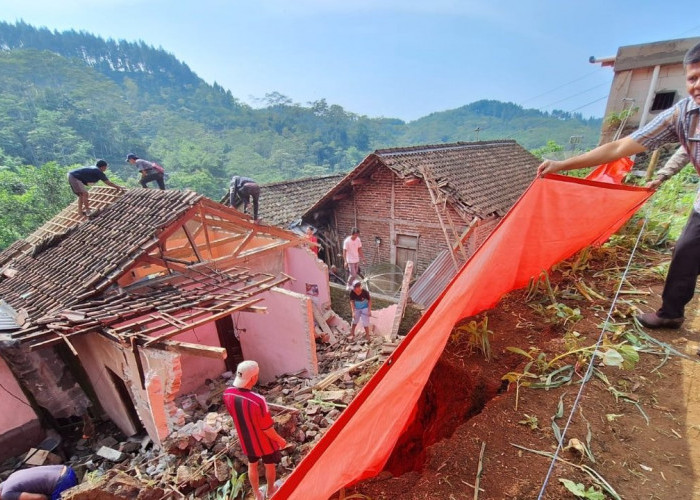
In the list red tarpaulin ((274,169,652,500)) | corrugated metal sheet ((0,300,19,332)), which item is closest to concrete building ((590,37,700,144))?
red tarpaulin ((274,169,652,500))

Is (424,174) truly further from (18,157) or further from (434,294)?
(18,157)

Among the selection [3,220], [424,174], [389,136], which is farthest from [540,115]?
[3,220]

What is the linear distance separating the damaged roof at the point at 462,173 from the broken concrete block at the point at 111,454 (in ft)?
30.4

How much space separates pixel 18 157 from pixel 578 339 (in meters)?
63.3

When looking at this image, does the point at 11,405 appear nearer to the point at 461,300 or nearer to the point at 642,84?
the point at 461,300

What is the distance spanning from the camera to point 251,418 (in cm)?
335

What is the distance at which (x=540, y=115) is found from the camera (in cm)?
10225

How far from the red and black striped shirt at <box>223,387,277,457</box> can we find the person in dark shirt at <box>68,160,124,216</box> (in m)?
8.29

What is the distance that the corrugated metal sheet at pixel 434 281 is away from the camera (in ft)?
30.8

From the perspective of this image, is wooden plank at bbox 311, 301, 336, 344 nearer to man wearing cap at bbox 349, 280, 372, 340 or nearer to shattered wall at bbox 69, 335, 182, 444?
man wearing cap at bbox 349, 280, 372, 340

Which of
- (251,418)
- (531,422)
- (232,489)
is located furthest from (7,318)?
(531,422)

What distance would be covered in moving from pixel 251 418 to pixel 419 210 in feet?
30.6

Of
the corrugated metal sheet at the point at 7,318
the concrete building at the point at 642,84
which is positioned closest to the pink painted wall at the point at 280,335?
the corrugated metal sheet at the point at 7,318

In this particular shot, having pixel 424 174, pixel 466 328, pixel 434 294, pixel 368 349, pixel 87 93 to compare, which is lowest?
pixel 368 349
